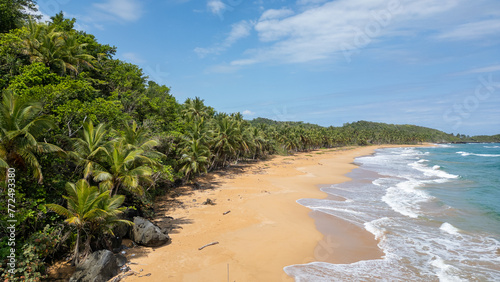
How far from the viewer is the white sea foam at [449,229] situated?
48.8ft

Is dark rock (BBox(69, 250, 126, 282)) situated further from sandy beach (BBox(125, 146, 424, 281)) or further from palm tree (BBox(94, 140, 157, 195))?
palm tree (BBox(94, 140, 157, 195))

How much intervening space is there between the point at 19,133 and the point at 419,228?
67.9ft

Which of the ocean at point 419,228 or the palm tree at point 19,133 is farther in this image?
the ocean at point 419,228

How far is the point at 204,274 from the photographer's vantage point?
10148mm

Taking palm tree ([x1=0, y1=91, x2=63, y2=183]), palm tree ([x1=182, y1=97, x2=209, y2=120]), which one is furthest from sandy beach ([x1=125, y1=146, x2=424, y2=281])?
palm tree ([x1=182, y1=97, x2=209, y2=120])

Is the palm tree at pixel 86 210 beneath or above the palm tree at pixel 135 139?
beneath

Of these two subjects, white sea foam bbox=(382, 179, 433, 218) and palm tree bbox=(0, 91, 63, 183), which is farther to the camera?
white sea foam bbox=(382, 179, 433, 218)

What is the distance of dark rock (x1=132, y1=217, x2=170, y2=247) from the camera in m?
12.2

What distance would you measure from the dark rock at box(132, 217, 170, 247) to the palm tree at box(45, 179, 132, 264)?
2.12 meters

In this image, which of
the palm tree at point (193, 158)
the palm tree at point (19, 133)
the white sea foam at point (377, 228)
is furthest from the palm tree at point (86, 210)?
the white sea foam at point (377, 228)

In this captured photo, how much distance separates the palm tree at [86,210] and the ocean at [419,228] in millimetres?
7882

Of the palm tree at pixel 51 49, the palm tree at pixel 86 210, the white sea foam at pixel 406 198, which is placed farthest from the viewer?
the white sea foam at pixel 406 198

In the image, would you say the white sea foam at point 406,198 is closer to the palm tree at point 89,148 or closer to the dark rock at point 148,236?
the dark rock at point 148,236

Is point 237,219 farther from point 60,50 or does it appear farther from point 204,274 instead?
point 60,50
